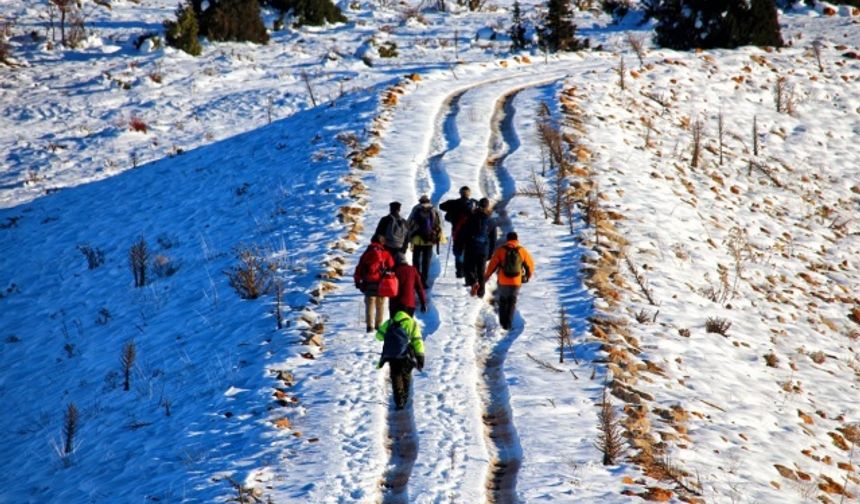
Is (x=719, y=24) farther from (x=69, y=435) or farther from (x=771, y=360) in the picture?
(x=69, y=435)

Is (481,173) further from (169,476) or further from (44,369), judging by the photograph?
(169,476)

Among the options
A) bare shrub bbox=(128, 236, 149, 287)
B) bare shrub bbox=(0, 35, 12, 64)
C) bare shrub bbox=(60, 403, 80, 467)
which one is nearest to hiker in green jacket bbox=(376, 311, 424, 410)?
bare shrub bbox=(60, 403, 80, 467)

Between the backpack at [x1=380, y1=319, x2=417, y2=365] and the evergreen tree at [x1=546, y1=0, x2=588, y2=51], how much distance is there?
83.9 ft

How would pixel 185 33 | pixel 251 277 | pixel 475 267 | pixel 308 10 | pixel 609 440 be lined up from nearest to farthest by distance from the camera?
pixel 609 440, pixel 475 267, pixel 251 277, pixel 185 33, pixel 308 10

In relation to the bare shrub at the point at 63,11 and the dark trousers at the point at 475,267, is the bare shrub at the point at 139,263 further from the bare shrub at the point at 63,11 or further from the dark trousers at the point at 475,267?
the bare shrub at the point at 63,11

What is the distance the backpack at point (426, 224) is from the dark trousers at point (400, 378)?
329 cm

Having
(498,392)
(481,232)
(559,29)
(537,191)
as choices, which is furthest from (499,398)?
(559,29)

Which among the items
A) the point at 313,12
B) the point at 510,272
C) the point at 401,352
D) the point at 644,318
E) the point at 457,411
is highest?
the point at 313,12

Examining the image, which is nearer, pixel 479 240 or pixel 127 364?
pixel 127 364

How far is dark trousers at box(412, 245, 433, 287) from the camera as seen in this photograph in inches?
511

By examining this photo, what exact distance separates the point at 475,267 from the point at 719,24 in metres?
23.0

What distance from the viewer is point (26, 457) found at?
35.6 ft

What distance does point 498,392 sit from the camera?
34.0 feet

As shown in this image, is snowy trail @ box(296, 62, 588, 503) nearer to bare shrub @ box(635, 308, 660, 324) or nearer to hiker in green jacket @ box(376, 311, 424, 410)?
hiker in green jacket @ box(376, 311, 424, 410)
